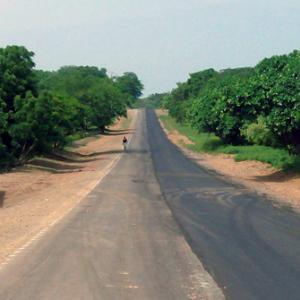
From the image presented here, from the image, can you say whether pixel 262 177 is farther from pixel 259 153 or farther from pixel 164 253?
pixel 164 253

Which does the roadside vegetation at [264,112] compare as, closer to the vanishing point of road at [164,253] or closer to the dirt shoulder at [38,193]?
the vanishing point of road at [164,253]

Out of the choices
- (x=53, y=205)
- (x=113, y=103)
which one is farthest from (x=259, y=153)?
(x=113, y=103)

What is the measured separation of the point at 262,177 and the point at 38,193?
1278 centimetres

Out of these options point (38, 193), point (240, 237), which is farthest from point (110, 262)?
point (38, 193)

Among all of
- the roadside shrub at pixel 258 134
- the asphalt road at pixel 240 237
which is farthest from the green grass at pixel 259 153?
the asphalt road at pixel 240 237

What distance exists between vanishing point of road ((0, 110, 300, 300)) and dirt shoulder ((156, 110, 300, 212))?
1498 mm

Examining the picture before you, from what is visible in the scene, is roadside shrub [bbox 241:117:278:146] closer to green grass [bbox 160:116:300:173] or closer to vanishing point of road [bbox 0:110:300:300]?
green grass [bbox 160:116:300:173]

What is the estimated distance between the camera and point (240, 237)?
1700 centimetres

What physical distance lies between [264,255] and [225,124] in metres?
48.8

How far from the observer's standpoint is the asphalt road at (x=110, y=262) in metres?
10.9

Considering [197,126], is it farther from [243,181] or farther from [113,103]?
[113,103]

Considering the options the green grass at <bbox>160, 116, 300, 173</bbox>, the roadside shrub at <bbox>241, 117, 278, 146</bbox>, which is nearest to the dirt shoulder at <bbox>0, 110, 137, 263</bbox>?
the green grass at <bbox>160, 116, 300, 173</bbox>

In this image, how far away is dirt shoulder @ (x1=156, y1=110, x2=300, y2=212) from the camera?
28.7 metres

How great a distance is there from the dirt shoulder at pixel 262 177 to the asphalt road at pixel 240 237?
1.03 m
